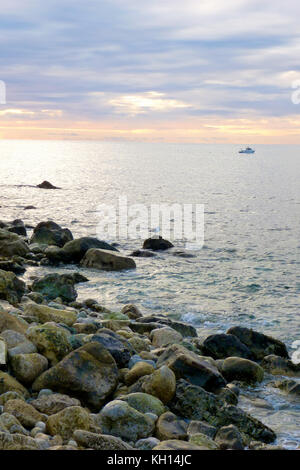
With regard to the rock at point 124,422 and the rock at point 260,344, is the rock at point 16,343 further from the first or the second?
the rock at point 260,344

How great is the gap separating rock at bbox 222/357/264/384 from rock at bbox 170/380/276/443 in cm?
246

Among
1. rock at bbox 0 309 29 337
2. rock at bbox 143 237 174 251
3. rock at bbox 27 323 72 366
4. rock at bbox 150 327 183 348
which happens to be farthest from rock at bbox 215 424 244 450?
rock at bbox 143 237 174 251

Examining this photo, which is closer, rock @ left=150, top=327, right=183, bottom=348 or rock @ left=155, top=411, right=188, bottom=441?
rock @ left=155, top=411, right=188, bottom=441

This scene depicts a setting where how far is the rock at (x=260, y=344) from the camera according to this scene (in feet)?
42.4

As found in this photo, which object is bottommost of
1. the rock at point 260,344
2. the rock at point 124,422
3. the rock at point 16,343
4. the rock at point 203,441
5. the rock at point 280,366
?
the rock at point 280,366

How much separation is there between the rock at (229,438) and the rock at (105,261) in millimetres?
14993

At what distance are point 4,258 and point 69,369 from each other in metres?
15.5

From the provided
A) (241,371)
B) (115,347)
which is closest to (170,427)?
(115,347)

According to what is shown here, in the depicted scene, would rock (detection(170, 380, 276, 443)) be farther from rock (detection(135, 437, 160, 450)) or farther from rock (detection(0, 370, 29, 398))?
rock (detection(0, 370, 29, 398))

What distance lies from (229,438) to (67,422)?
2554 millimetres

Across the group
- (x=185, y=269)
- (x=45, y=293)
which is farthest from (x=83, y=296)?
(x=185, y=269)

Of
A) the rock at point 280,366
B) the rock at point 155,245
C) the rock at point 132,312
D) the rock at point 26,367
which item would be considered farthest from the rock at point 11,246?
the rock at point 26,367

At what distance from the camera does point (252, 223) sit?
4053 cm

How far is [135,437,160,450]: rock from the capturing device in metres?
7.13
